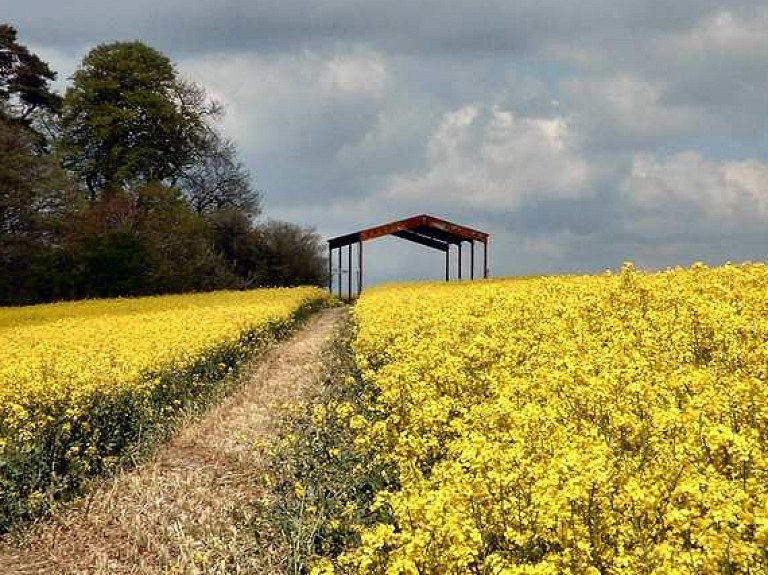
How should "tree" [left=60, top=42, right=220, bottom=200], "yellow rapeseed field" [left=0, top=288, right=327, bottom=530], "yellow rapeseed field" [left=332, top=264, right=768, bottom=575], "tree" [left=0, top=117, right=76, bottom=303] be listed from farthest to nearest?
"tree" [left=60, top=42, right=220, bottom=200], "tree" [left=0, top=117, right=76, bottom=303], "yellow rapeseed field" [left=0, top=288, right=327, bottom=530], "yellow rapeseed field" [left=332, top=264, right=768, bottom=575]

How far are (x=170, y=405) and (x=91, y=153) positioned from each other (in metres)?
50.1

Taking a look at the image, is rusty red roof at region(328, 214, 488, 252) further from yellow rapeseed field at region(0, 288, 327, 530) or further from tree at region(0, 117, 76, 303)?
yellow rapeseed field at region(0, 288, 327, 530)

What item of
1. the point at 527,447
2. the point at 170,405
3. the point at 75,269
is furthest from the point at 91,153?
the point at 527,447

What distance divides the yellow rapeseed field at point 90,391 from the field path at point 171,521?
1.66ft

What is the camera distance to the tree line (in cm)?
4575

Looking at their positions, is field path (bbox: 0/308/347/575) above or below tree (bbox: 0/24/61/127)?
below

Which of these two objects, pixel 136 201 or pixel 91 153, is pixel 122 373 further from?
pixel 91 153

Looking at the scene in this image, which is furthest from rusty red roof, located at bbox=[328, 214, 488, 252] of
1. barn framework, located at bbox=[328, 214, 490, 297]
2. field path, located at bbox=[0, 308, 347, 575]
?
field path, located at bbox=[0, 308, 347, 575]

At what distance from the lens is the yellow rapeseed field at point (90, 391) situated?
441 inches

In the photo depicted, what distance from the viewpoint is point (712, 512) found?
4.88 meters

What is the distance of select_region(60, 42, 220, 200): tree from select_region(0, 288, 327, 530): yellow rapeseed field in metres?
39.1

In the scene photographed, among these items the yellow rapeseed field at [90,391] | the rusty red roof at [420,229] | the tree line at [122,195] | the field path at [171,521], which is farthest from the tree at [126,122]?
the field path at [171,521]

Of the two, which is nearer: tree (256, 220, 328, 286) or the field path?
the field path

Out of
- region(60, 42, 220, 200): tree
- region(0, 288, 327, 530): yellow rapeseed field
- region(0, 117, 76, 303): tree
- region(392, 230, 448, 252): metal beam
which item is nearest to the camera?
region(0, 288, 327, 530): yellow rapeseed field
